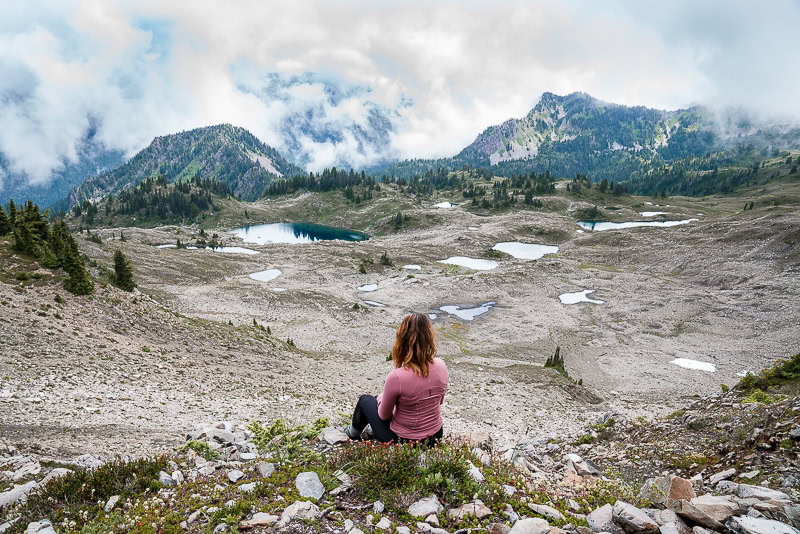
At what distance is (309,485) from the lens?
6.84 m

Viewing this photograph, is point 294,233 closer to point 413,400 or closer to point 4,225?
point 4,225

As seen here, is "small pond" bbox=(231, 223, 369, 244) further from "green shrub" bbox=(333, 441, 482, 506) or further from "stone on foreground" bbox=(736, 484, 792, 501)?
"stone on foreground" bbox=(736, 484, 792, 501)

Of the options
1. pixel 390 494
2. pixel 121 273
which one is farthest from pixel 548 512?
pixel 121 273

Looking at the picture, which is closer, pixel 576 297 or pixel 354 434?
pixel 354 434

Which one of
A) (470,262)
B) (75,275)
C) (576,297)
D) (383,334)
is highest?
(75,275)

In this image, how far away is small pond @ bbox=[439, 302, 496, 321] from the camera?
6006cm

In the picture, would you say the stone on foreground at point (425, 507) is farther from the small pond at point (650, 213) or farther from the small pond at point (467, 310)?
the small pond at point (650, 213)

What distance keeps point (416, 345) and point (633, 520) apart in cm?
411

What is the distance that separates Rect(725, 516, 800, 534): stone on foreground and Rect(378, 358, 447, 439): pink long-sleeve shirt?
449 cm

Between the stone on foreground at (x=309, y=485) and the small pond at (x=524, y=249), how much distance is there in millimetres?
105718

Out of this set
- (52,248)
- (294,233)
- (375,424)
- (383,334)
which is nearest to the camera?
(375,424)

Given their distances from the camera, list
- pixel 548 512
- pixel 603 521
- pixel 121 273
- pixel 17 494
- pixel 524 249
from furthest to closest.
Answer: pixel 524 249 → pixel 121 273 → pixel 17 494 → pixel 548 512 → pixel 603 521

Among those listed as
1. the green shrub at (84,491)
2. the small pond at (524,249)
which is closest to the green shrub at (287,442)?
the green shrub at (84,491)

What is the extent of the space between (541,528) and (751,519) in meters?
2.72
